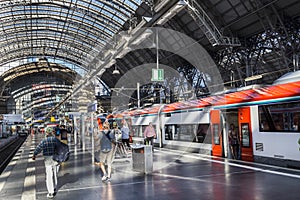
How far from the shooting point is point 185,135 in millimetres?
18984

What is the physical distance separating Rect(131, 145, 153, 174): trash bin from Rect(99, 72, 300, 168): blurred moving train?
4321 millimetres

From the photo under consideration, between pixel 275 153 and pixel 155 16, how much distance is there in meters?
7.59

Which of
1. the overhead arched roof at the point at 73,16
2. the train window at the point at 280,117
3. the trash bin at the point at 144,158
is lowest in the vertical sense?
the trash bin at the point at 144,158

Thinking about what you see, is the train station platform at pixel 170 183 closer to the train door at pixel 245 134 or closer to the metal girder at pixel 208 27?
the train door at pixel 245 134

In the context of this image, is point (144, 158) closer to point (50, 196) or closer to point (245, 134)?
point (50, 196)

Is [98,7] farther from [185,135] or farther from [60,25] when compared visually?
[185,135]

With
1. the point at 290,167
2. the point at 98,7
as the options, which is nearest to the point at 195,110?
the point at 290,167

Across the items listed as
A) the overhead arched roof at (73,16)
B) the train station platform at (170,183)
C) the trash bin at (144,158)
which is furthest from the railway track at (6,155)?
the overhead arched roof at (73,16)

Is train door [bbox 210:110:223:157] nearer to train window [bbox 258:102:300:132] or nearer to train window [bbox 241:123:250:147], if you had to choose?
train window [bbox 241:123:250:147]

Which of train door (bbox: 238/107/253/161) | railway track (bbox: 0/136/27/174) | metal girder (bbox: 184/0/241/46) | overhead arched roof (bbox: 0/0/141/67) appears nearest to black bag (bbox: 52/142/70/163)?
train door (bbox: 238/107/253/161)

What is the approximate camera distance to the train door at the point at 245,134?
1334cm

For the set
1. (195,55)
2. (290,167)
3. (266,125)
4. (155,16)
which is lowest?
(290,167)

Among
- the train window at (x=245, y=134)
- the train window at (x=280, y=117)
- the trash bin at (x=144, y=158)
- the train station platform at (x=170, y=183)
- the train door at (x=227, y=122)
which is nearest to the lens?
the train station platform at (x=170, y=183)

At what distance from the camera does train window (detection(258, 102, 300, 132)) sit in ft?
36.3
